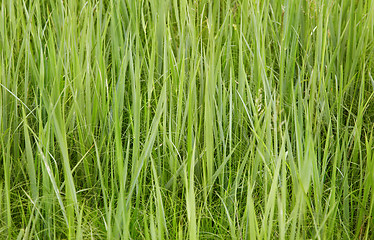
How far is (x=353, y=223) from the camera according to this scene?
1141 millimetres

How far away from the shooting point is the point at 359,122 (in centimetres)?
122

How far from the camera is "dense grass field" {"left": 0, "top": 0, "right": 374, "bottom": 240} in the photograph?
1.01 m

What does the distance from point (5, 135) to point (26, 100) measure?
124 mm

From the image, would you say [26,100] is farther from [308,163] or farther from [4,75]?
[308,163]

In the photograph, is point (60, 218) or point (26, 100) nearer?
point (60, 218)

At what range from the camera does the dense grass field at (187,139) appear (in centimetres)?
101

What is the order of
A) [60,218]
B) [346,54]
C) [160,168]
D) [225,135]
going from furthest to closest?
[346,54] < [225,135] < [160,168] < [60,218]

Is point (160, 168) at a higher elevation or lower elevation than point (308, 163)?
lower

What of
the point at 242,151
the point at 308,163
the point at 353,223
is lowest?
the point at 353,223

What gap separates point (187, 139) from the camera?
3.57 feet

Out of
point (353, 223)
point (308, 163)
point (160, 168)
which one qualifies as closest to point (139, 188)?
point (160, 168)

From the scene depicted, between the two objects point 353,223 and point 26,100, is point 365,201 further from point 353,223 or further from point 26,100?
point 26,100

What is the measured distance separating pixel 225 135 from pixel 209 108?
7.3 inches

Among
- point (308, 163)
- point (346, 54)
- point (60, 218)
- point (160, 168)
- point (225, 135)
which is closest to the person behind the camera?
point (308, 163)
